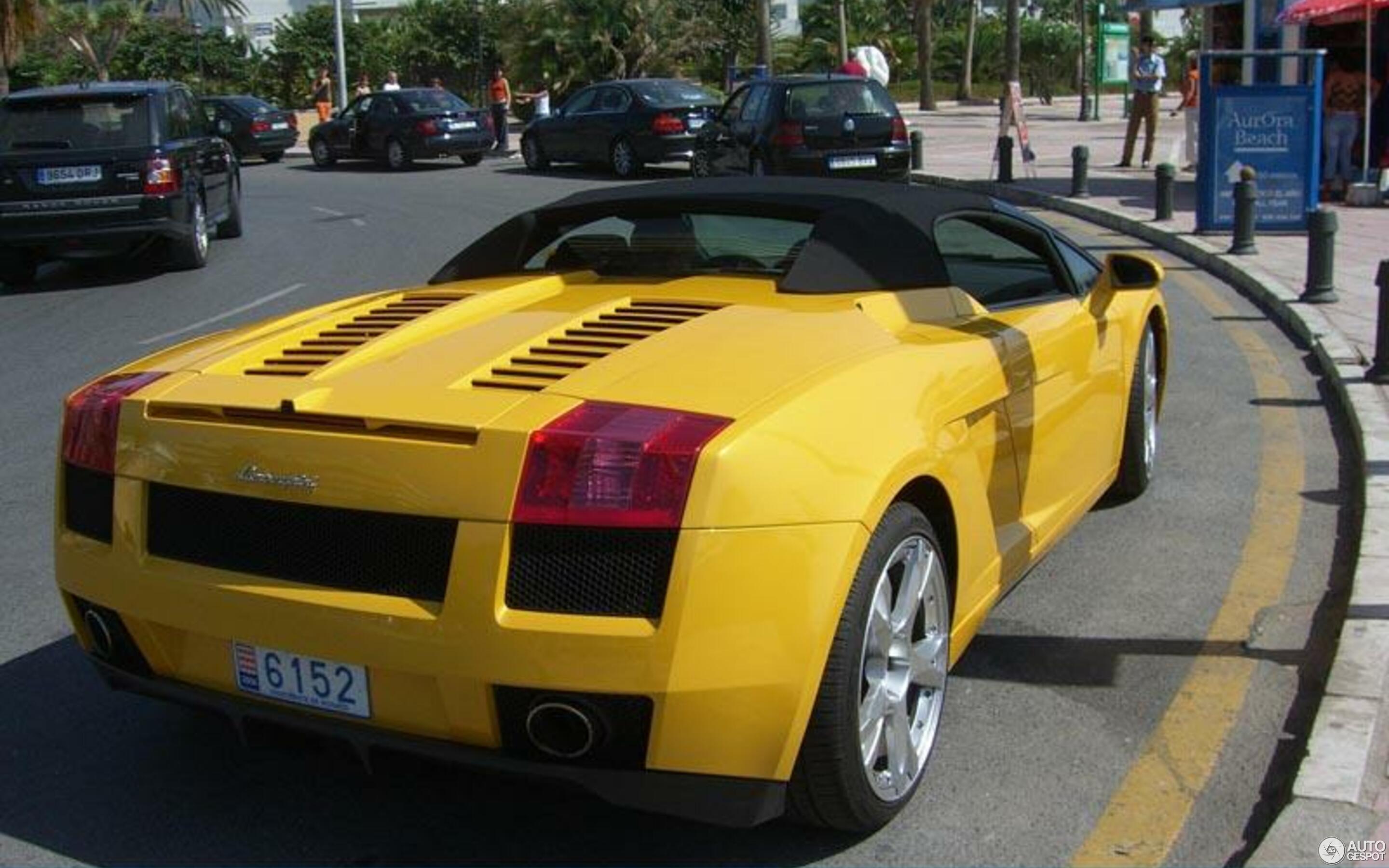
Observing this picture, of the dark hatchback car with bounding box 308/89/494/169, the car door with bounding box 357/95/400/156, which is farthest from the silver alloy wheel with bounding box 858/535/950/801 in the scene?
the car door with bounding box 357/95/400/156

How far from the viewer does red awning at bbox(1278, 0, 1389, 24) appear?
1555 cm

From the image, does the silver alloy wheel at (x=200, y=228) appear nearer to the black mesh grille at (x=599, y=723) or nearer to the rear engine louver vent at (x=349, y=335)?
the rear engine louver vent at (x=349, y=335)

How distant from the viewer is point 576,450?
312 cm

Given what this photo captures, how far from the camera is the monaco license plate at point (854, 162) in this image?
19609mm

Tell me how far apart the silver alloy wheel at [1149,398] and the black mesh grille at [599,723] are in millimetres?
3476

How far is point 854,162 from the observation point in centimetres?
1969

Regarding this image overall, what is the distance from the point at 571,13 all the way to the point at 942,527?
3774cm

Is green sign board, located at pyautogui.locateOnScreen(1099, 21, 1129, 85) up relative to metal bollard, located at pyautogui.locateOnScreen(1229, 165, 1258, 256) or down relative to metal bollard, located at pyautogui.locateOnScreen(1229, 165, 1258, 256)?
up

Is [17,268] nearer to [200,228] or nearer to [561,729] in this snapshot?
[200,228]

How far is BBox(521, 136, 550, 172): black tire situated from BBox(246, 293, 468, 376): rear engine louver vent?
22702 mm

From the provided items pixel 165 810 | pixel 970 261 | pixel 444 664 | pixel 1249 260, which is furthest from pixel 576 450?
pixel 1249 260

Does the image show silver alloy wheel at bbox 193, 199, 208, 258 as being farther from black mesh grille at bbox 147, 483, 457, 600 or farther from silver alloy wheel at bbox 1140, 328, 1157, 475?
black mesh grille at bbox 147, 483, 457, 600

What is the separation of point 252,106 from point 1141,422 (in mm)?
31120

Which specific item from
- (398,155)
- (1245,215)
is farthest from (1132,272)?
(398,155)
